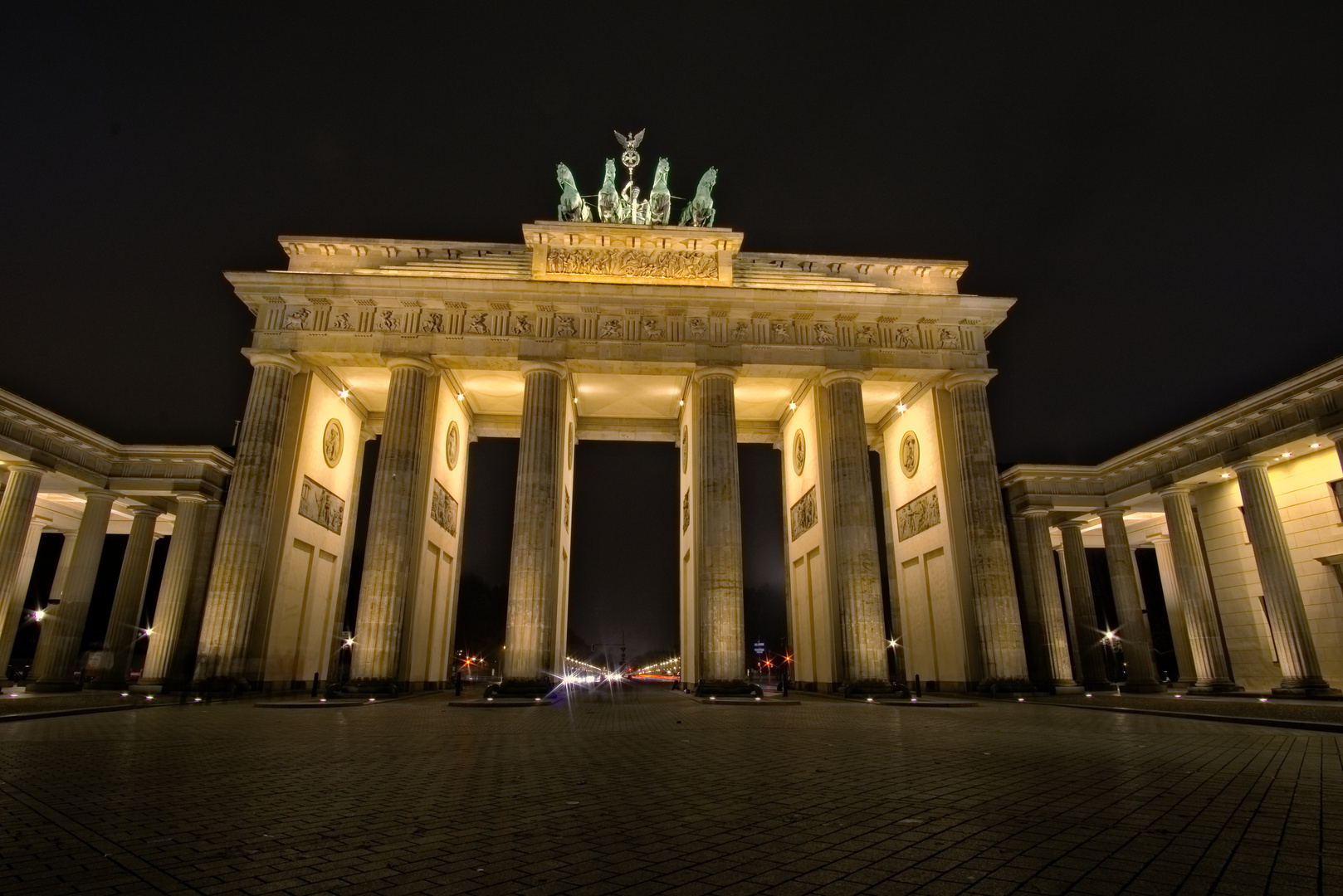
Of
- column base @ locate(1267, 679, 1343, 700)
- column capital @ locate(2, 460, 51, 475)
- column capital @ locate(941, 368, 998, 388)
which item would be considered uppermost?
column capital @ locate(941, 368, 998, 388)

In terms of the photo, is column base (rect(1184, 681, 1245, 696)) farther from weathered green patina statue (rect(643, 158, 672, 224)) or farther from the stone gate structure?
weathered green patina statue (rect(643, 158, 672, 224))

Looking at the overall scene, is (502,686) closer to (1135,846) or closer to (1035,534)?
(1135,846)

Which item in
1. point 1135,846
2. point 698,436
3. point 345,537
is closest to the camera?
point 1135,846

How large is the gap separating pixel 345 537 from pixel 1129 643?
115ft

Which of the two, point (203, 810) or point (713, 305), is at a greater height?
point (713, 305)

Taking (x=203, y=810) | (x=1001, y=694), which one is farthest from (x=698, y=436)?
(x=203, y=810)

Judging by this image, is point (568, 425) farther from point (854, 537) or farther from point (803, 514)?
point (854, 537)

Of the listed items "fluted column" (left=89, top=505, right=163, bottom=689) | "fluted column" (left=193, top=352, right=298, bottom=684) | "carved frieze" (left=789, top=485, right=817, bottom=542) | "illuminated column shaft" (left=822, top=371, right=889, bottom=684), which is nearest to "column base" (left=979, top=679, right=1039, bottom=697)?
"illuminated column shaft" (left=822, top=371, right=889, bottom=684)

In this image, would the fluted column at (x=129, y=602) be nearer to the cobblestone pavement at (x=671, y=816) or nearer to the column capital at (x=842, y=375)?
the cobblestone pavement at (x=671, y=816)

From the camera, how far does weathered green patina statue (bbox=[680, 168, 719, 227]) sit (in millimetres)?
27812

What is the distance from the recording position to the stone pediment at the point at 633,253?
87.0ft

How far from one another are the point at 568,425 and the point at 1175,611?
1281 inches

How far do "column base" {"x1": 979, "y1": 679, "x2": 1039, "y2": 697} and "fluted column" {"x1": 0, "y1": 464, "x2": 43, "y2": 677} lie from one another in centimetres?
3538

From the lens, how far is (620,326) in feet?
84.5
